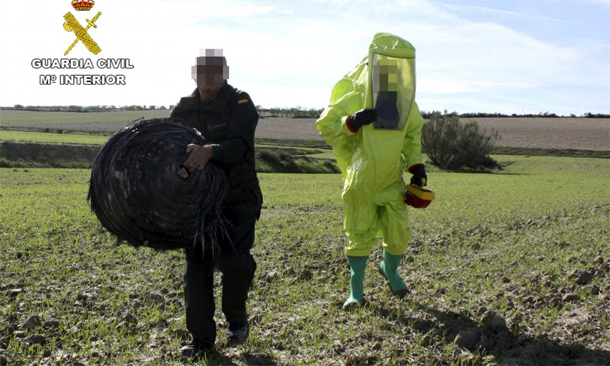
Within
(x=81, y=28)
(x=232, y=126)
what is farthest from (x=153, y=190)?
(x=81, y=28)

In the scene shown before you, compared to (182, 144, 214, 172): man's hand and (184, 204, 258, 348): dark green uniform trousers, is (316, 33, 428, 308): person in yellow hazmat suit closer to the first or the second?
(184, 204, 258, 348): dark green uniform trousers

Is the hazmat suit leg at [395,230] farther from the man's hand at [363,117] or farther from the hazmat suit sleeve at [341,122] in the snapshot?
the man's hand at [363,117]

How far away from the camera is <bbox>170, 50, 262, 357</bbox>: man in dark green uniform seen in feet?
13.9

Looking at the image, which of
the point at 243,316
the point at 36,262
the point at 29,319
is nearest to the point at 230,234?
the point at 243,316

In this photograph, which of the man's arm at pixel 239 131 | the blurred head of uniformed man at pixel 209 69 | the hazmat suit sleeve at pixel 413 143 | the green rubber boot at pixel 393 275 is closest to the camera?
the man's arm at pixel 239 131

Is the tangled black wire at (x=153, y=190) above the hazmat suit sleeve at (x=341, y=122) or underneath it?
underneath

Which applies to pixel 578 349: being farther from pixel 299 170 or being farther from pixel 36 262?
pixel 299 170

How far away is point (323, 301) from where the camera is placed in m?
5.62

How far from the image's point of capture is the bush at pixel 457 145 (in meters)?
50.5

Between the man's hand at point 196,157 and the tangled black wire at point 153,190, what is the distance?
0.04 m

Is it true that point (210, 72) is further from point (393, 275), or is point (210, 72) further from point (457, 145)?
point (457, 145)

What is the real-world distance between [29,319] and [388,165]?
3165mm

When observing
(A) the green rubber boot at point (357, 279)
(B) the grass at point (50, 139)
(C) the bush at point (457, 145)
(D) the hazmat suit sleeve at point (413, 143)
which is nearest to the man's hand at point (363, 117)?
(D) the hazmat suit sleeve at point (413, 143)

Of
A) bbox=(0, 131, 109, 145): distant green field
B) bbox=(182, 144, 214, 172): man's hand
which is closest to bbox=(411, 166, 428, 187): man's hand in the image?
bbox=(182, 144, 214, 172): man's hand
